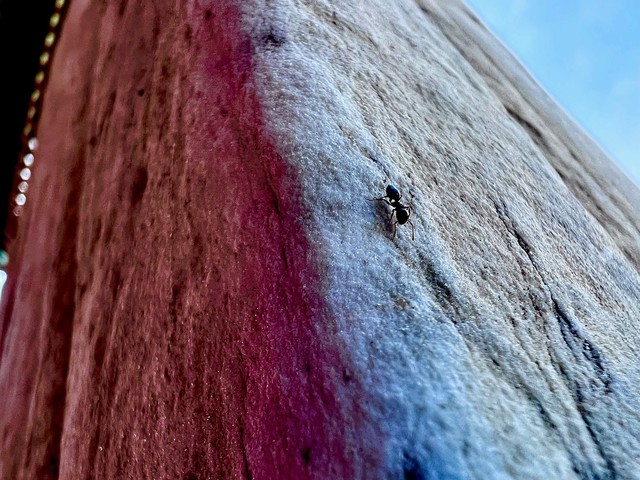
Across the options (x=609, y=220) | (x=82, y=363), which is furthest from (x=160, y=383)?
(x=609, y=220)

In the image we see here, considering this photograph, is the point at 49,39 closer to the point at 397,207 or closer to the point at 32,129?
the point at 32,129

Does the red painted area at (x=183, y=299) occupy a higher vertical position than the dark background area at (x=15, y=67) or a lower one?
lower

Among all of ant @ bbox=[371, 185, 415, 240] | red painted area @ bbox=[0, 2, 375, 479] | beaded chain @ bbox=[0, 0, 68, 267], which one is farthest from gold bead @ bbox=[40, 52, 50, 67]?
ant @ bbox=[371, 185, 415, 240]

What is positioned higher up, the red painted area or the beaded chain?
the beaded chain

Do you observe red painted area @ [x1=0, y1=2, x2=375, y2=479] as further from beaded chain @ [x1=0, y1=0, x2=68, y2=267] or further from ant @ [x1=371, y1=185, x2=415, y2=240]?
beaded chain @ [x1=0, y1=0, x2=68, y2=267]

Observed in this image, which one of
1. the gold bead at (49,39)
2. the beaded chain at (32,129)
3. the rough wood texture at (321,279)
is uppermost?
the gold bead at (49,39)

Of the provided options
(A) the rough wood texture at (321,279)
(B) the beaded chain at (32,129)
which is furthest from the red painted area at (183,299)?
(B) the beaded chain at (32,129)

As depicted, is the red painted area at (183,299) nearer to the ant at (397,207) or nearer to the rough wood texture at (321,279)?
the rough wood texture at (321,279)

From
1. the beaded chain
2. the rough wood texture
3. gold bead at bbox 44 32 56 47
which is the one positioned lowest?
the rough wood texture
